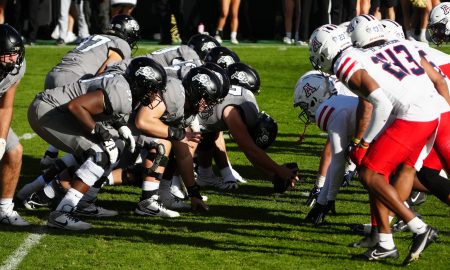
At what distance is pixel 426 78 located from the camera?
21.2ft

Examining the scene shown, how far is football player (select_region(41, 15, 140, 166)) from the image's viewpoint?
8922 millimetres

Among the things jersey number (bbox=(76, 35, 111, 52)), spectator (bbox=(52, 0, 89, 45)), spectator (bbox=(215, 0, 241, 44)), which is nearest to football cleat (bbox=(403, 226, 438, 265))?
jersey number (bbox=(76, 35, 111, 52))

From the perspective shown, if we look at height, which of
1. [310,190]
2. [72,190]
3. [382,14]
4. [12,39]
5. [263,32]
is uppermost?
[12,39]

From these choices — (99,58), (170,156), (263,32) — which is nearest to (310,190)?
(170,156)

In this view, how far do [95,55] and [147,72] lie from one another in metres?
1.91

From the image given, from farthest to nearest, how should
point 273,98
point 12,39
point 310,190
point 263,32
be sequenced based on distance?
point 263,32 → point 273,98 → point 310,190 → point 12,39

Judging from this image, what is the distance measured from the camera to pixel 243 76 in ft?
28.9

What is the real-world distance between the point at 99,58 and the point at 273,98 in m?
5.32

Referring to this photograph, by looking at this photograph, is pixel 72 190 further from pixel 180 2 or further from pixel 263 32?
pixel 263 32

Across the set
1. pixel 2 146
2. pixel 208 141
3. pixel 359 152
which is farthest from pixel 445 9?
pixel 2 146

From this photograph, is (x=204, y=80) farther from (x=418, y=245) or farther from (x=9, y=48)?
(x=418, y=245)

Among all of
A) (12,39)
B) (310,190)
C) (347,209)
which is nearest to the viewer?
(12,39)

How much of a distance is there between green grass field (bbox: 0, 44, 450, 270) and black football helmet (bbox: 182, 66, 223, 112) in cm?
91

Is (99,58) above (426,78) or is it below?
below
